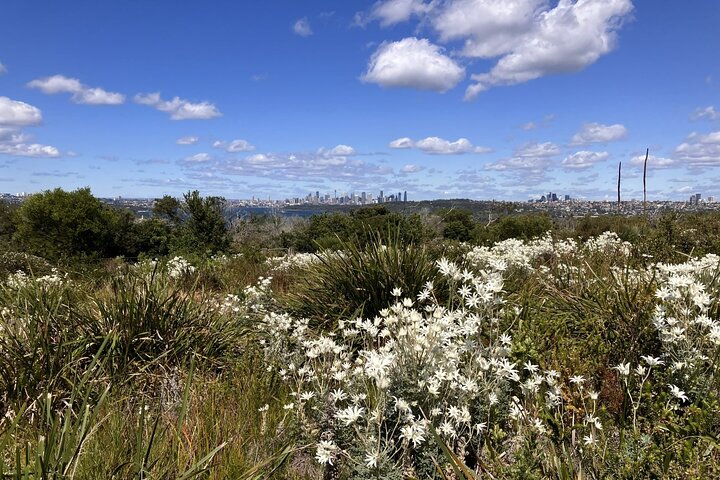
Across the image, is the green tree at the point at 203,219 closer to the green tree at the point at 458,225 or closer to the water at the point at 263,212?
the green tree at the point at 458,225

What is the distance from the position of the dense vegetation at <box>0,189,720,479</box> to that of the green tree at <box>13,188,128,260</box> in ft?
125

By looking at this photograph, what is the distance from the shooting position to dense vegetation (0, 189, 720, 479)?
8.49 ft

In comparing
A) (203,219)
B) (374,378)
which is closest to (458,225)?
(203,219)

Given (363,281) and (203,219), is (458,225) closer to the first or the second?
(203,219)

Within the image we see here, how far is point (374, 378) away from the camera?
3086 mm

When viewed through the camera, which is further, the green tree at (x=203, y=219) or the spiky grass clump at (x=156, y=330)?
the green tree at (x=203, y=219)

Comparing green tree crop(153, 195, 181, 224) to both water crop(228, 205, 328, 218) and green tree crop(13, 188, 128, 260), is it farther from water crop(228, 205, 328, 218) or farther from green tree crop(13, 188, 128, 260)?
green tree crop(13, 188, 128, 260)

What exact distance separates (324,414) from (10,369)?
2.93 metres

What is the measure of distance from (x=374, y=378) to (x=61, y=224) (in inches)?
1736

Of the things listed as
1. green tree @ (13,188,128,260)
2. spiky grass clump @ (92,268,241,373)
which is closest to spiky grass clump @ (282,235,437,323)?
spiky grass clump @ (92,268,241,373)

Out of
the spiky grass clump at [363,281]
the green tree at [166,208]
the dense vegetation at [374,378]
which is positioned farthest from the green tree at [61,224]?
the dense vegetation at [374,378]

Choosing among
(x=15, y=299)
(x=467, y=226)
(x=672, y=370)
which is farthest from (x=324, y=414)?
(x=467, y=226)

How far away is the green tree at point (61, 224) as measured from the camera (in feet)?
127

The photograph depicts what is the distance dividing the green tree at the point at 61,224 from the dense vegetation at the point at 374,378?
1506 inches
